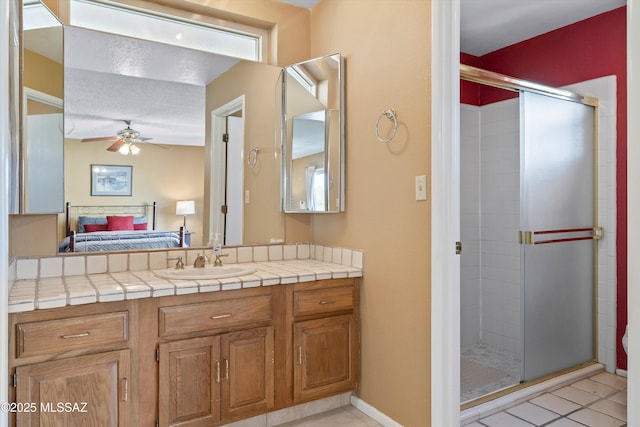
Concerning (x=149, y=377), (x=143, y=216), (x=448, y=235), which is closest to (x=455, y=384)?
(x=448, y=235)

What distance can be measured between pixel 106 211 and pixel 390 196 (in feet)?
4.82

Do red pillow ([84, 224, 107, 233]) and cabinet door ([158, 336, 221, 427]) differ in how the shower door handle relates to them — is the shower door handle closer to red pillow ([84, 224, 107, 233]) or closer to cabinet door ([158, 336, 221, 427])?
cabinet door ([158, 336, 221, 427])

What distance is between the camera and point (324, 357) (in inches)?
89.2

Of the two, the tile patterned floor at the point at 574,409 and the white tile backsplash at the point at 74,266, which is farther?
the tile patterned floor at the point at 574,409

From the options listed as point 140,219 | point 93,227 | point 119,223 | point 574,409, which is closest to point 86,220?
point 93,227

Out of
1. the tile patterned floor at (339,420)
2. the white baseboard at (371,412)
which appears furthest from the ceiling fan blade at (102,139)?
the white baseboard at (371,412)

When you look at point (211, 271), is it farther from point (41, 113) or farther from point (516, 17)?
point (516, 17)

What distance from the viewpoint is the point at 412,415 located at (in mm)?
2014

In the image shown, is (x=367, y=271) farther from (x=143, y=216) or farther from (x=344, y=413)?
(x=143, y=216)

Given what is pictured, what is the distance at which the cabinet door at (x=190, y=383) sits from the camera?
185 cm

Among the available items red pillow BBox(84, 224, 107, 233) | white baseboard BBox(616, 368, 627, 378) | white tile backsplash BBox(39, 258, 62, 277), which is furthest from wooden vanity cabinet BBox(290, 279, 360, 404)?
white baseboard BBox(616, 368, 627, 378)

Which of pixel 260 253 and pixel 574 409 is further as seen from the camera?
pixel 260 253

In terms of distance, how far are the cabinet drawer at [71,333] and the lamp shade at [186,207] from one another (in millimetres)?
774

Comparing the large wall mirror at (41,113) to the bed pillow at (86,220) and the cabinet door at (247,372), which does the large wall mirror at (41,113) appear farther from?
the cabinet door at (247,372)
